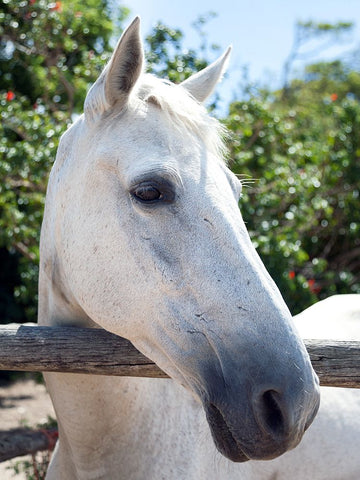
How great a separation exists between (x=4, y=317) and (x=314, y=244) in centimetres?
358

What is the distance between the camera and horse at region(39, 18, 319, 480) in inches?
54.5

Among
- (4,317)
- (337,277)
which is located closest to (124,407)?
(337,277)

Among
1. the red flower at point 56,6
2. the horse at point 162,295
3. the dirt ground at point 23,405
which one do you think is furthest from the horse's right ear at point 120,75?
the red flower at point 56,6

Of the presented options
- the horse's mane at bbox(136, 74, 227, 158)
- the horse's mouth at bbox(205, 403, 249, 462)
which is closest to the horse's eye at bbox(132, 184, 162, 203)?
the horse's mane at bbox(136, 74, 227, 158)

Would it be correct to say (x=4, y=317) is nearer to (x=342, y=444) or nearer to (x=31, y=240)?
(x=31, y=240)

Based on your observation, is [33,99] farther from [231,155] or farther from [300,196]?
[300,196]

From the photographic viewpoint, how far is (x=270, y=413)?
4.45 feet

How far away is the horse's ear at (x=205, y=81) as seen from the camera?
2135 millimetres

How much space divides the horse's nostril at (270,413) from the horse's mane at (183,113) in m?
0.80

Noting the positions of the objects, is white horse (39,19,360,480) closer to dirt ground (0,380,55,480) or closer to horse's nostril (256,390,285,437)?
horse's nostril (256,390,285,437)

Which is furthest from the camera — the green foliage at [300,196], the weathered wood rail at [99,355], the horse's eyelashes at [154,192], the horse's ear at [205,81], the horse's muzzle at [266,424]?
the green foliage at [300,196]

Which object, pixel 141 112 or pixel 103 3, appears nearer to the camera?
pixel 141 112

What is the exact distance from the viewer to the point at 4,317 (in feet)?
21.2

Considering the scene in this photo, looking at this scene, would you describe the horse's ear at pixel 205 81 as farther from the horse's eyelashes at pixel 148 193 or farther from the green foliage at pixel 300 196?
the green foliage at pixel 300 196
